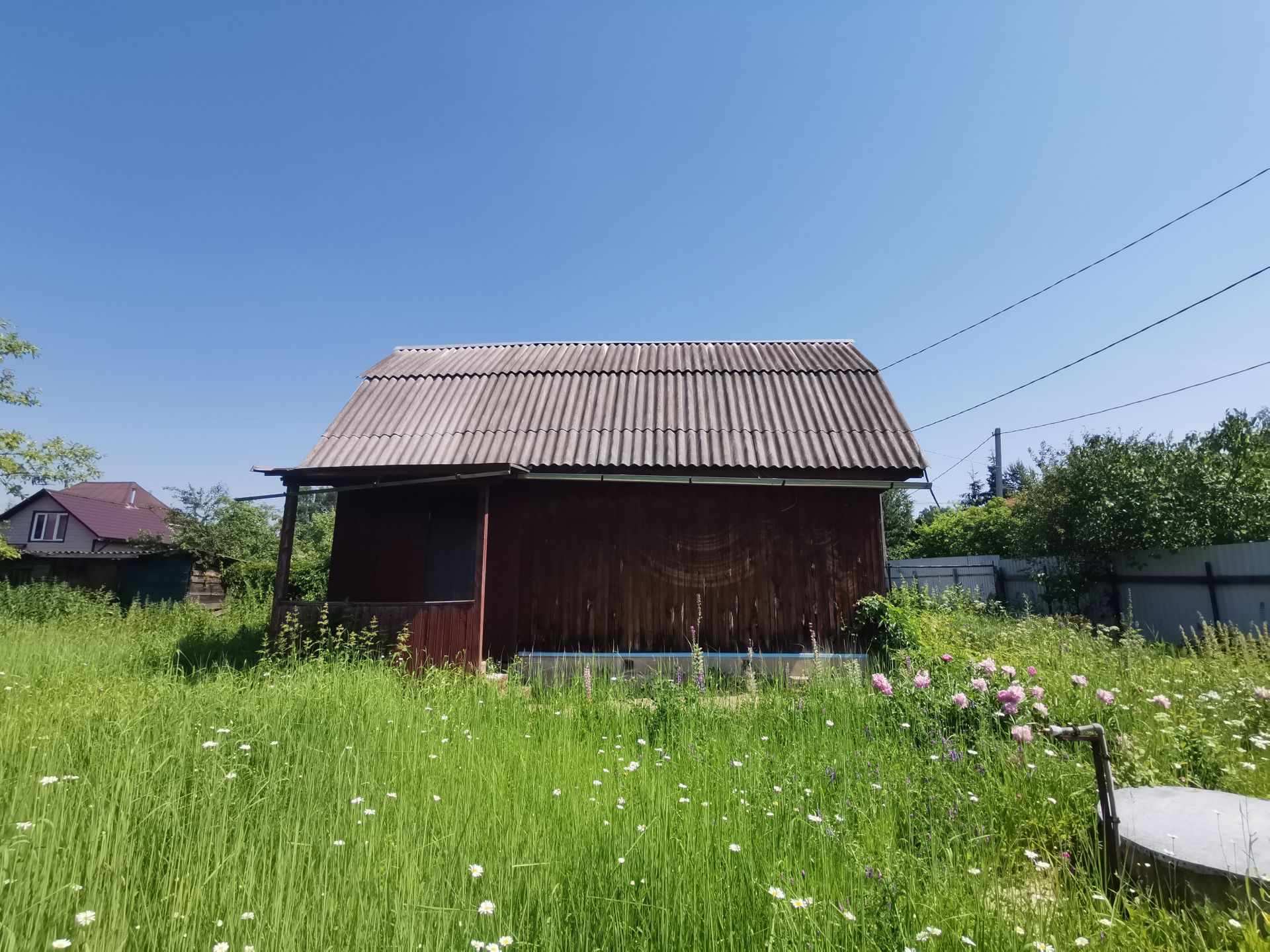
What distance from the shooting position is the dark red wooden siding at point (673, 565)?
8.49 metres

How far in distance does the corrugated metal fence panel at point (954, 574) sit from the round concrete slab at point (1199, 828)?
1197cm

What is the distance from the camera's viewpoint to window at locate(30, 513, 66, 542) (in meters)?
29.7

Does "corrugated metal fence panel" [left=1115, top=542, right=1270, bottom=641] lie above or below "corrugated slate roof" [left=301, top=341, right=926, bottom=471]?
below

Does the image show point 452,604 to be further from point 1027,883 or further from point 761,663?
point 1027,883

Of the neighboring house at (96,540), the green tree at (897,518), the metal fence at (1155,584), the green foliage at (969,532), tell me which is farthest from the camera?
the green tree at (897,518)

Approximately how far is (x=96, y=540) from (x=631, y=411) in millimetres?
33978

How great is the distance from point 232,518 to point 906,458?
19876 millimetres

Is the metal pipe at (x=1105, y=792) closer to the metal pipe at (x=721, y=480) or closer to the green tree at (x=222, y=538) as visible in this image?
the metal pipe at (x=721, y=480)

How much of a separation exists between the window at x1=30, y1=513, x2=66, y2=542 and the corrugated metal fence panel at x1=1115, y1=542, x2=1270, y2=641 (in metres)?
44.8

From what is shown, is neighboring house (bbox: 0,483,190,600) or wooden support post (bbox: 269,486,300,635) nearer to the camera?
wooden support post (bbox: 269,486,300,635)

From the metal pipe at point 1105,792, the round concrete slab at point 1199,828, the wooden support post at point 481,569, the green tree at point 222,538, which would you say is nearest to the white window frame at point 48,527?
the green tree at point 222,538

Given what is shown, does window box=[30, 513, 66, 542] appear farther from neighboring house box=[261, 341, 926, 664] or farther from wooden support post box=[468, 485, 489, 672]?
wooden support post box=[468, 485, 489, 672]

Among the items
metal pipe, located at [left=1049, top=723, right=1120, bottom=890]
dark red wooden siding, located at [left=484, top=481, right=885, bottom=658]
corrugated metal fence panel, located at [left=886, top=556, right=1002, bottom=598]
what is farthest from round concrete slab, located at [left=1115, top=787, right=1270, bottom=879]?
corrugated metal fence panel, located at [left=886, top=556, right=1002, bottom=598]

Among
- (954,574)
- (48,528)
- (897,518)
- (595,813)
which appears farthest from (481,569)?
(48,528)
